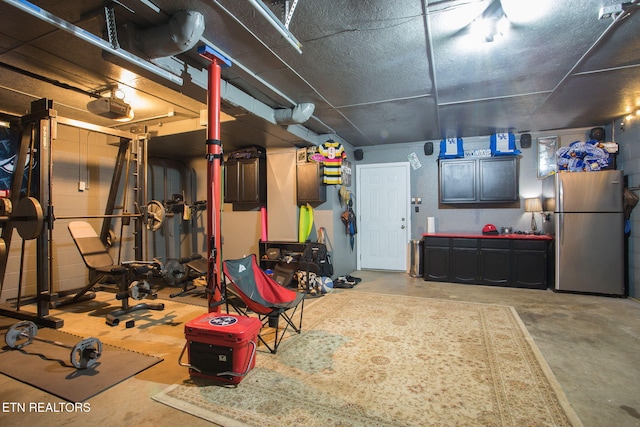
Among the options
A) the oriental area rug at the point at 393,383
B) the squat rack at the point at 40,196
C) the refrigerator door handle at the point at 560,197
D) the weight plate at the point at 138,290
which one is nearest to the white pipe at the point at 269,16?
the oriental area rug at the point at 393,383

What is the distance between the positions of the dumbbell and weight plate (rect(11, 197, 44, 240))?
945 mm

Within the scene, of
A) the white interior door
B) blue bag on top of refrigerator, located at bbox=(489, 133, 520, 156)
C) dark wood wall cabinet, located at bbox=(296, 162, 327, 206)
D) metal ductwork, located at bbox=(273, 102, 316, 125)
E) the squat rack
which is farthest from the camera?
the white interior door

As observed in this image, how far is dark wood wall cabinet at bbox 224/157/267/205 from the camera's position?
5484 millimetres

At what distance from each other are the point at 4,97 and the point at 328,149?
4.16 meters

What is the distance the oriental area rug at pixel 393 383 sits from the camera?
183cm

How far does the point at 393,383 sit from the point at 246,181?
425cm

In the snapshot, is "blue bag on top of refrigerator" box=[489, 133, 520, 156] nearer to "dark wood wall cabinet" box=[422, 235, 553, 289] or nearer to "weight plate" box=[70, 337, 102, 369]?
"dark wood wall cabinet" box=[422, 235, 553, 289]

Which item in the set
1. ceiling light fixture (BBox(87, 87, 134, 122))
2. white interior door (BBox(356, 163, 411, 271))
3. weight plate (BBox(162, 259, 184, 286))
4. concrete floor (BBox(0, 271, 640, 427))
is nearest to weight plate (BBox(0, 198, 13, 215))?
concrete floor (BBox(0, 271, 640, 427))

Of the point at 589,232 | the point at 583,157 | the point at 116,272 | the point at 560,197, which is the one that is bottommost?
the point at 116,272

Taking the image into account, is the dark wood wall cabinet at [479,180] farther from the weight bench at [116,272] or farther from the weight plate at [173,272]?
the weight bench at [116,272]

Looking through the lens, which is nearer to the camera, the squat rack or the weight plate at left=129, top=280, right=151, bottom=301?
the squat rack

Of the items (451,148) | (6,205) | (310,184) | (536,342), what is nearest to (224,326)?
(536,342)

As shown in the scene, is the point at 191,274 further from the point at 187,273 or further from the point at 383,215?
the point at 383,215

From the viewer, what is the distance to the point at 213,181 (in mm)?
2492
